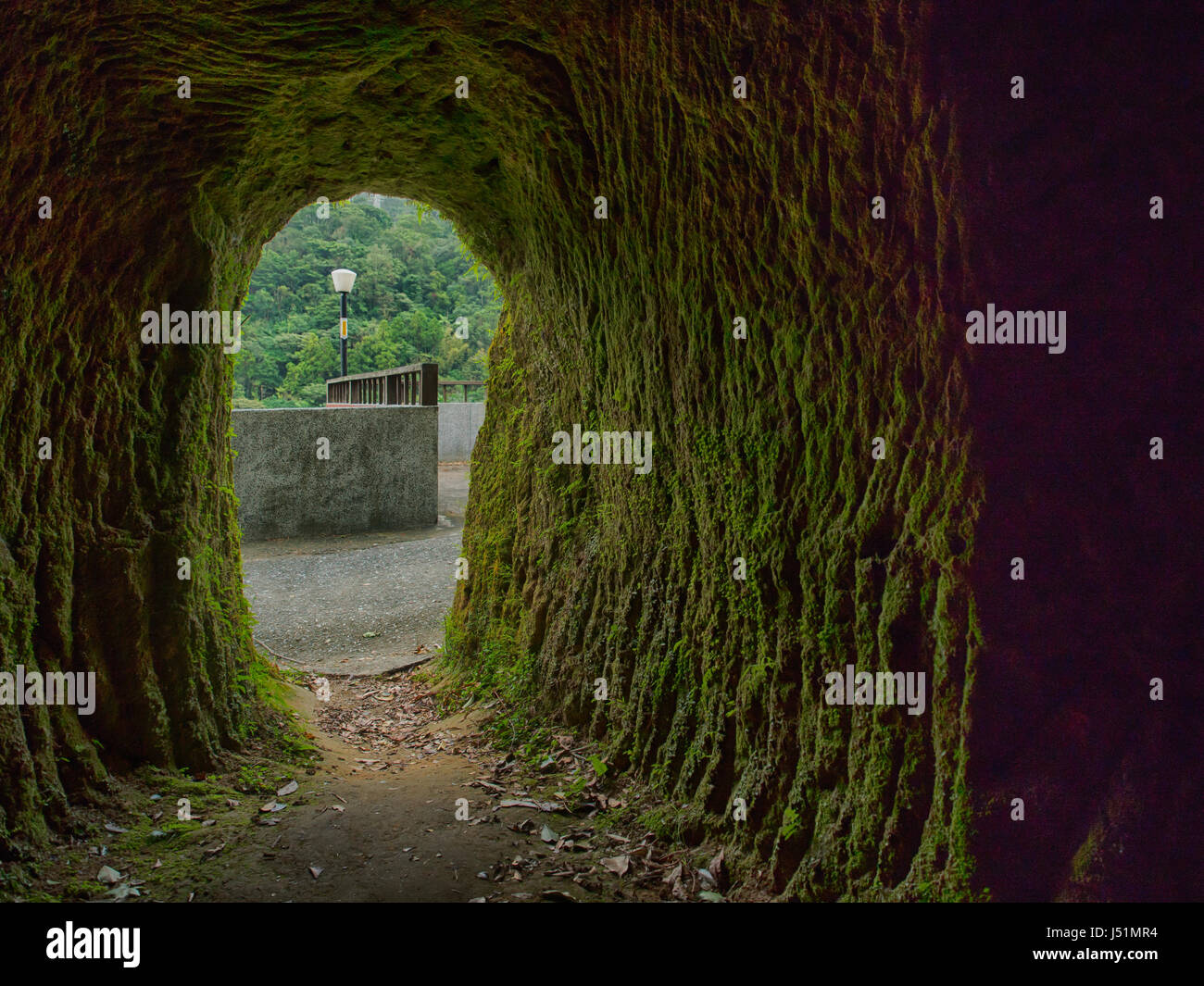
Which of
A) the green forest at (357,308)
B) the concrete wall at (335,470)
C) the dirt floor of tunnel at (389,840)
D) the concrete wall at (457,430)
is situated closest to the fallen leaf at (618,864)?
the dirt floor of tunnel at (389,840)

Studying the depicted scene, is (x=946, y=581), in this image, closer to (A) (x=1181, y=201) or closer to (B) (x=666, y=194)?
(A) (x=1181, y=201)

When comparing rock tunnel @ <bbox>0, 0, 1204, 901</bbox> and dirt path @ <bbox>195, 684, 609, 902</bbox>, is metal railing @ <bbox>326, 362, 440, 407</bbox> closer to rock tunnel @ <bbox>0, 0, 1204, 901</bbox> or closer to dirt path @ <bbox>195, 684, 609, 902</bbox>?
rock tunnel @ <bbox>0, 0, 1204, 901</bbox>

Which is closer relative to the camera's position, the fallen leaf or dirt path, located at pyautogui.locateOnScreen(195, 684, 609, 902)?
dirt path, located at pyautogui.locateOnScreen(195, 684, 609, 902)

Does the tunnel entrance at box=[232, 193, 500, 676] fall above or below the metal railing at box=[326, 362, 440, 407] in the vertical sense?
below

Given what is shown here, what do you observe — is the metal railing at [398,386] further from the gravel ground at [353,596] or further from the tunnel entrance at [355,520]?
the gravel ground at [353,596]

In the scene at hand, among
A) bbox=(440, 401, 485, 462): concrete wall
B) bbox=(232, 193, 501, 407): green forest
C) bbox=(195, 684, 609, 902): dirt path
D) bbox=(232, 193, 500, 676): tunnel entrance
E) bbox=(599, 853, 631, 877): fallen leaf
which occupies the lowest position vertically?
bbox=(195, 684, 609, 902): dirt path

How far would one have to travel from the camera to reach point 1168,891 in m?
2.20

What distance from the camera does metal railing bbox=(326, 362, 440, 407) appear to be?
552 inches

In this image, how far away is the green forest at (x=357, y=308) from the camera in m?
31.7

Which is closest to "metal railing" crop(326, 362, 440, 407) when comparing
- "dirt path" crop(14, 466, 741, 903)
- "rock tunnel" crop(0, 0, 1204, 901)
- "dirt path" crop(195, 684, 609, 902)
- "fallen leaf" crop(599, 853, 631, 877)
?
"rock tunnel" crop(0, 0, 1204, 901)

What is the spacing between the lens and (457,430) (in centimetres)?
2512

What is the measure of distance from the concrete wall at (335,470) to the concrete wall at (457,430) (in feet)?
35.1

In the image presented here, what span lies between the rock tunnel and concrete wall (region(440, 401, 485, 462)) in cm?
1849

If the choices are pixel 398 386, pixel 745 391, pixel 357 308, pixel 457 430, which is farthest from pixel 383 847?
pixel 357 308
